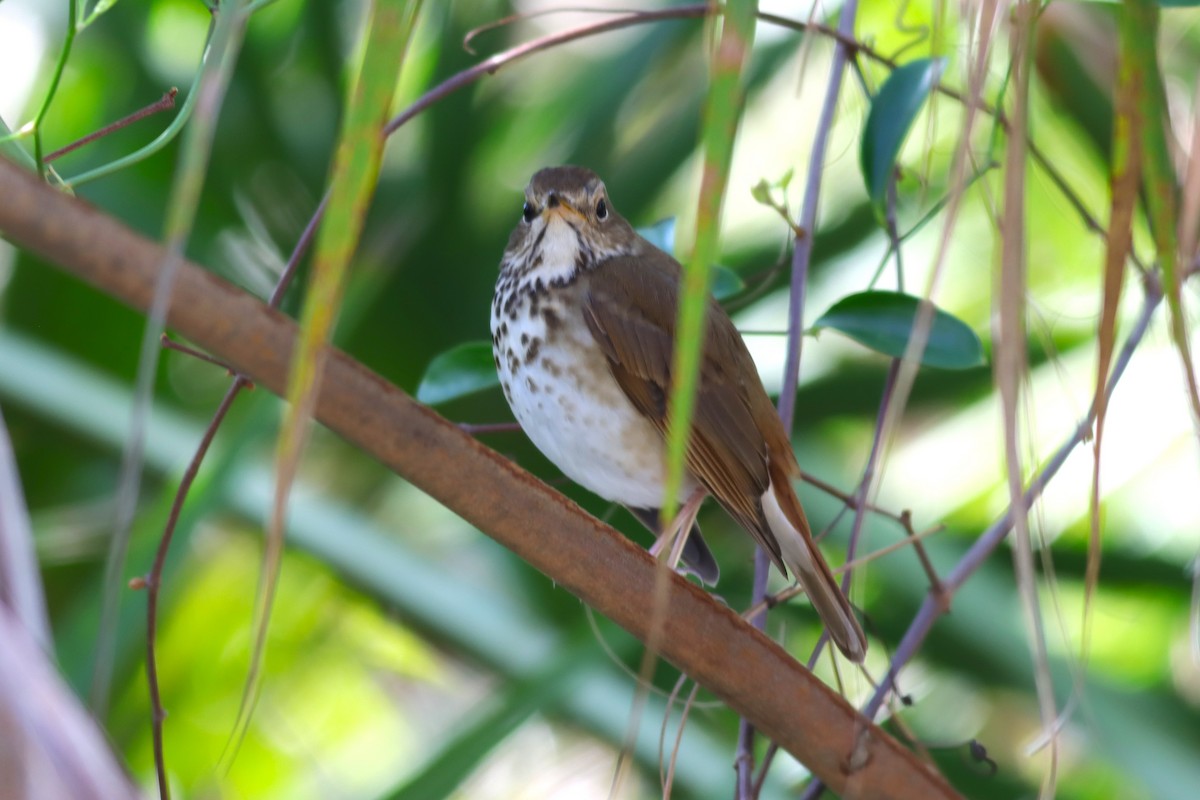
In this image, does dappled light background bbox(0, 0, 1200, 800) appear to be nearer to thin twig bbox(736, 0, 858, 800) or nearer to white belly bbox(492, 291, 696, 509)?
white belly bbox(492, 291, 696, 509)

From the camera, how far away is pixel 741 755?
128cm

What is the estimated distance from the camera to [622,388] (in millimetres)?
1870

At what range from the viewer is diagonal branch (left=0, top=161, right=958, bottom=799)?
568mm

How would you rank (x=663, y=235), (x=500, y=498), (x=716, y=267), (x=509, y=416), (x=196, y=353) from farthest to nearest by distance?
1. (x=509, y=416)
2. (x=663, y=235)
3. (x=716, y=267)
4. (x=196, y=353)
5. (x=500, y=498)

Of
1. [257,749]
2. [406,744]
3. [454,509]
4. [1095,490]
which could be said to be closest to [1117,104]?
[1095,490]

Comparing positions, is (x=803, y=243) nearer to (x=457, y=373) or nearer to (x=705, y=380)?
(x=705, y=380)

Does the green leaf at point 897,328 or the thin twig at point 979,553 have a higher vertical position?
the green leaf at point 897,328

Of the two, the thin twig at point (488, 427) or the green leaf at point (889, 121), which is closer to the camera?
the thin twig at point (488, 427)

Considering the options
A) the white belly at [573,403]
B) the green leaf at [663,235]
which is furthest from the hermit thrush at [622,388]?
the green leaf at [663,235]

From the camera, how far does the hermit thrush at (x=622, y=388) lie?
183 centimetres

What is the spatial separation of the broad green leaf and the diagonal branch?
0.68 meters

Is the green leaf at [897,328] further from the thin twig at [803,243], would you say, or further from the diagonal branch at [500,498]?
the diagonal branch at [500,498]

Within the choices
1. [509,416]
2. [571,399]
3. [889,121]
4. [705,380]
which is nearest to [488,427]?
[571,399]

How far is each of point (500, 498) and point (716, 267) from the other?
876mm
